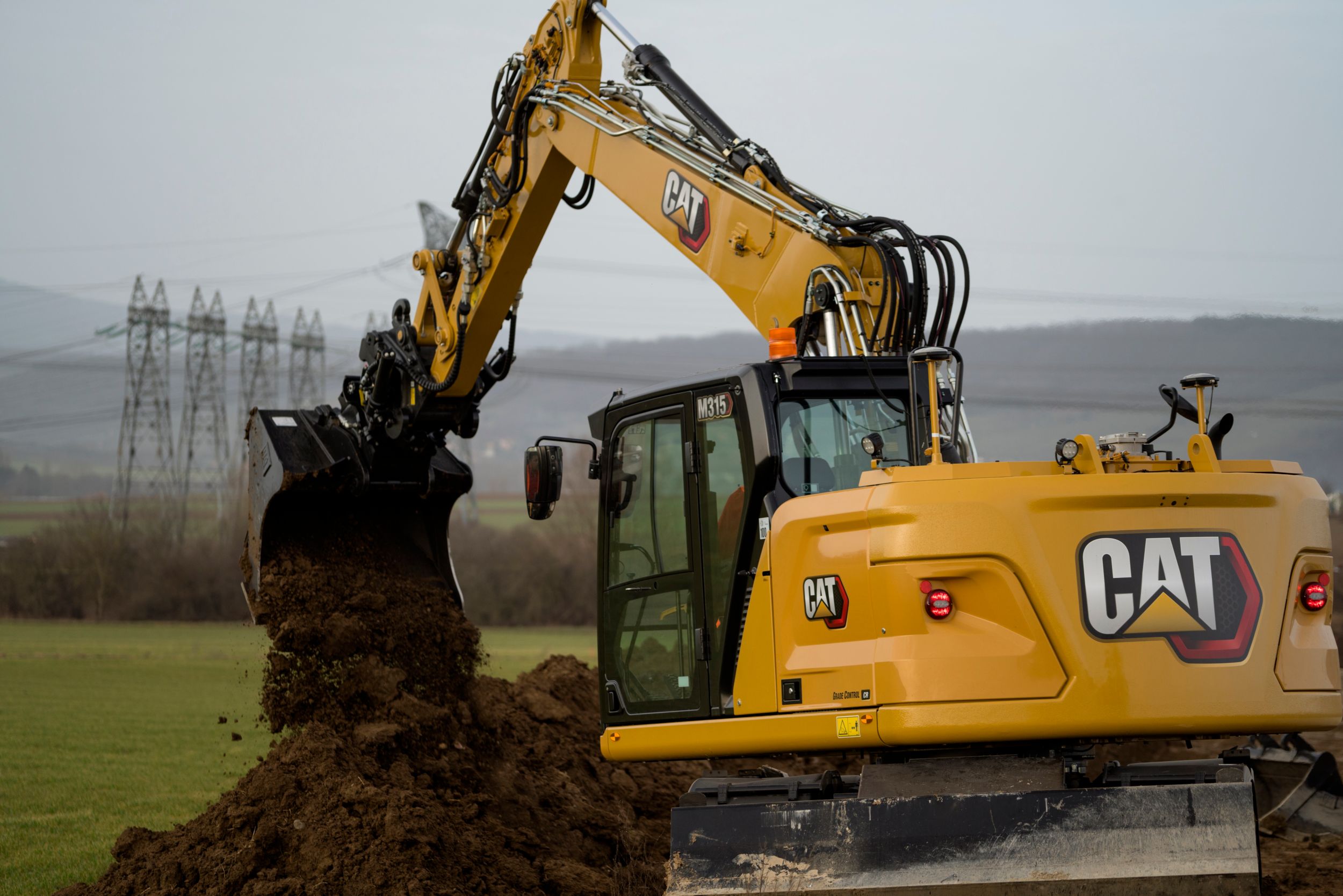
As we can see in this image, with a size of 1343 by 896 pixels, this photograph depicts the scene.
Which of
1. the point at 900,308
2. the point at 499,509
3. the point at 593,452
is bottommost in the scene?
the point at 499,509

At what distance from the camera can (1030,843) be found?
4.83 meters

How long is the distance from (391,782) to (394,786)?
73 millimetres

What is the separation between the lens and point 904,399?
602cm

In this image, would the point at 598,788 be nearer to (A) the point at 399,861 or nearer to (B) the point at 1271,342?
(A) the point at 399,861

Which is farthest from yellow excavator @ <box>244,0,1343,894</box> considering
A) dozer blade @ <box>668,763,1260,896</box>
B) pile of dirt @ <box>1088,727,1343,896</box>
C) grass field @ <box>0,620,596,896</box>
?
grass field @ <box>0,620,596,896</box>

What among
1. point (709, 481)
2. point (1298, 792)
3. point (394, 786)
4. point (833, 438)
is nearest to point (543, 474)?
point (709, 481)

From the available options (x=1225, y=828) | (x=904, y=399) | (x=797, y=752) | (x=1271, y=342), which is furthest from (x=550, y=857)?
(x=1271, y=342)

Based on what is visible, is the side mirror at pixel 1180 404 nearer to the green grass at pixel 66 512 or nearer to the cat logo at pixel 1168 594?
the cat logo at pixel 1168 594

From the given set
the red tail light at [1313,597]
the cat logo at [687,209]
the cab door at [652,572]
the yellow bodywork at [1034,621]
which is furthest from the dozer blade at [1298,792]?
the cat logo at [687,209]

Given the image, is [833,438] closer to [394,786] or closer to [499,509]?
[394,786]

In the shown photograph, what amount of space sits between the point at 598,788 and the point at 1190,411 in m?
6.63

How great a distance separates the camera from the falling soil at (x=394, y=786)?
7160 millimetres

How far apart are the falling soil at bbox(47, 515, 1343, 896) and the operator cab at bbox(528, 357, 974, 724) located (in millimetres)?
1894

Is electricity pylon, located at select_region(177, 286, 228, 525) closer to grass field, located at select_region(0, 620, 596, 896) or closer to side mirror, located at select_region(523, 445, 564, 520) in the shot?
grass field, located at select_region(0, 620, 596, 896)
